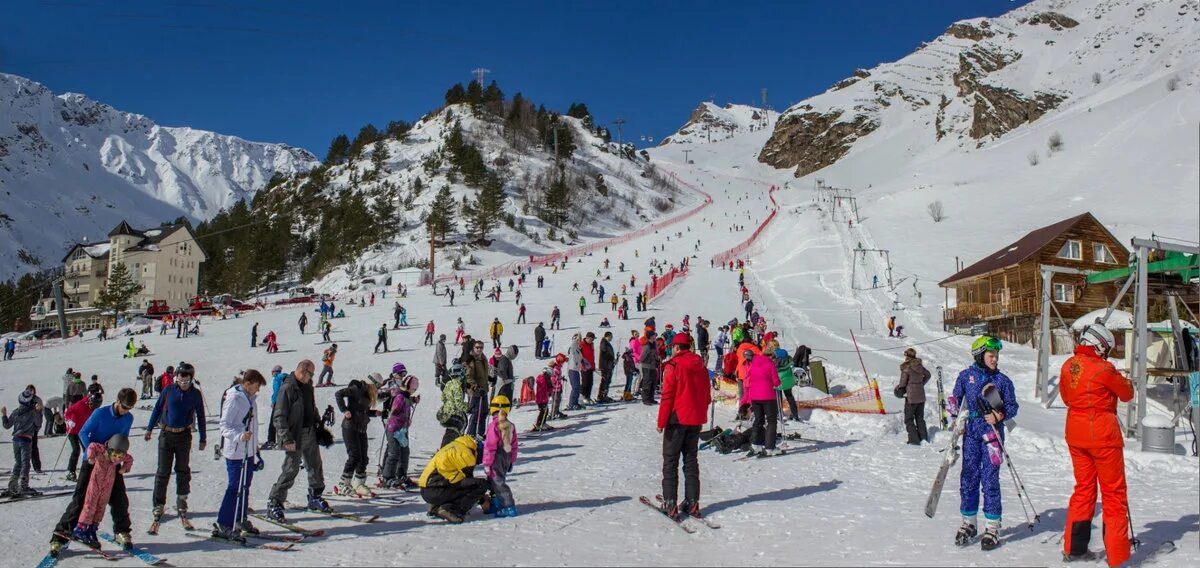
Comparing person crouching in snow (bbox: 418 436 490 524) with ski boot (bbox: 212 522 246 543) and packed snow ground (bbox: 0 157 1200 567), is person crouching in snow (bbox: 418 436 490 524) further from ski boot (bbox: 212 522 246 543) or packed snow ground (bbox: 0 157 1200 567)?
ski boot (bbox: 212 522 246 543)

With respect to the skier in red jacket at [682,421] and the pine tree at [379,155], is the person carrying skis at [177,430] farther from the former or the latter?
the pine tree at [379,155]

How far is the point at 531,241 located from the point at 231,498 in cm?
7254

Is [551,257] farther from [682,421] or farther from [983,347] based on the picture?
[983,347]

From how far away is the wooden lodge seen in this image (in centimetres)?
2914

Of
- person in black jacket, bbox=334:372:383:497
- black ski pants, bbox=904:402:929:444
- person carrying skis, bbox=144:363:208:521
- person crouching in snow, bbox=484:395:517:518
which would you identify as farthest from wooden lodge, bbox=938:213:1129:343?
person carrying skis, bbox=144:363:208:521

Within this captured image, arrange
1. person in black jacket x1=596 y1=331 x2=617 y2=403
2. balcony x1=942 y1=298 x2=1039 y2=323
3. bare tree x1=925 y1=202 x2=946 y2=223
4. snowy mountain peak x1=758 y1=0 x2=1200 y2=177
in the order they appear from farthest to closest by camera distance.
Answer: snowy mountain peak x1=758 y1=0 x2=1200 y2=177
bare tree x1=925 y1=202 x2=946 y2=223
balcony x1=942 y1=298 x2=1039 y2=323
person in black jacket x1=596 y1=331 x2=617 y2=403

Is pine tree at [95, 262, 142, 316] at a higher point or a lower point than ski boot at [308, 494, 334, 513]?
higher

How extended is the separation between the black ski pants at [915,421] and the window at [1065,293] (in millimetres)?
24512

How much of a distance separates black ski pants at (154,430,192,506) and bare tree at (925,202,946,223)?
55.7 meters

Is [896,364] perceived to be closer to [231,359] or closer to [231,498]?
[231,498]

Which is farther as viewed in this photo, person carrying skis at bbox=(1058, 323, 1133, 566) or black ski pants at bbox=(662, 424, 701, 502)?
black ski pants at bbox=(662, 424, 701, 502)

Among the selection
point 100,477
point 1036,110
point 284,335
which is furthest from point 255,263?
point 1036,110

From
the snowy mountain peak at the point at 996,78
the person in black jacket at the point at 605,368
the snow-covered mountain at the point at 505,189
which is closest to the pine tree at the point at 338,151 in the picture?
the snow-covered mountain at the point at 505,189

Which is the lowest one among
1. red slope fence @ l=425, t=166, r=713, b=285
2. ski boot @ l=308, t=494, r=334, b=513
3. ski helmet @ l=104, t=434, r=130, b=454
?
ski boot @ l=308, t=494, r=334, b=513
